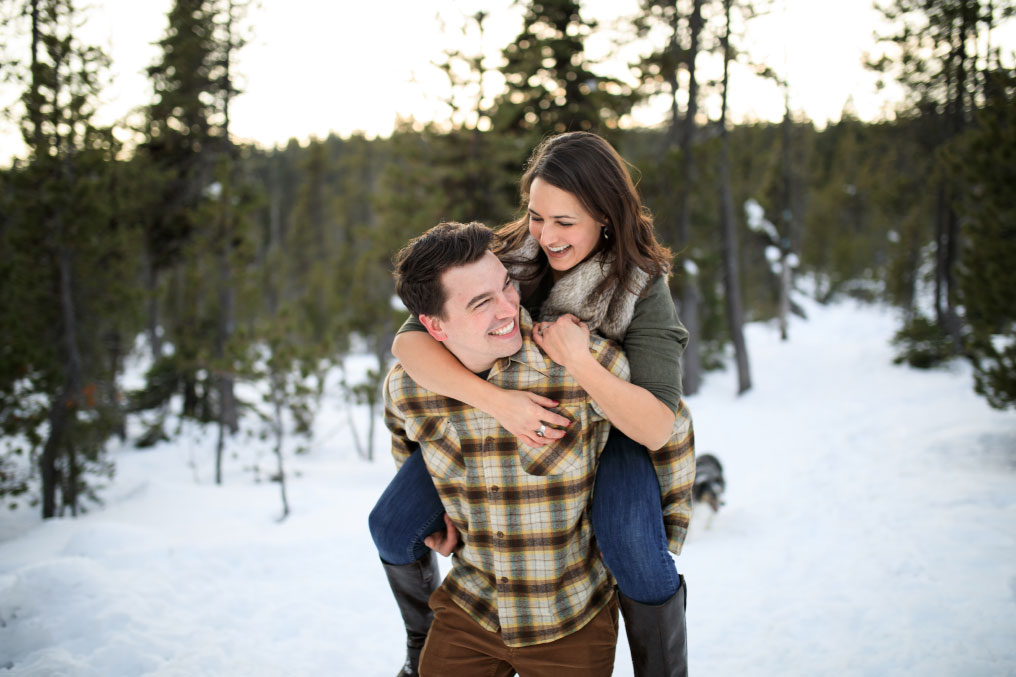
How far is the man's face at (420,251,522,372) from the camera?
2033mm

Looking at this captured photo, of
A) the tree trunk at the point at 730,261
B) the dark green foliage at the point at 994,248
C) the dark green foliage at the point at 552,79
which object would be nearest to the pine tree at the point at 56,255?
the dark green foliage at the point at 552,79

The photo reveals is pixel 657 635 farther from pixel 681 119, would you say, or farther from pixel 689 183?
pixel 681 119

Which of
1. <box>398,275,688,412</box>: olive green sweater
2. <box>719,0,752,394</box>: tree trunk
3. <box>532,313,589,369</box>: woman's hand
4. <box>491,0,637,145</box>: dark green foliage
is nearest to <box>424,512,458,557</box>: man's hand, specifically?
<box>532,313,589,369</box>: woman's hand

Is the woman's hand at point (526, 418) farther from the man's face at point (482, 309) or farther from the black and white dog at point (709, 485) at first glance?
the black and white dog at point (709, 485)

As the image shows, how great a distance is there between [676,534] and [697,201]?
15.1 m

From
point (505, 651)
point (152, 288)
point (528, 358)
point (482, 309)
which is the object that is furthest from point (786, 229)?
point (505, 651)

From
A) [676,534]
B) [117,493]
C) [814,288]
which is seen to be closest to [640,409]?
[676,534]

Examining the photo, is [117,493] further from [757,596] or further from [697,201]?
[697,201]

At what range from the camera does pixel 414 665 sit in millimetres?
2469

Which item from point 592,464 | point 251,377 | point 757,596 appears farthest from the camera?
point 251,377

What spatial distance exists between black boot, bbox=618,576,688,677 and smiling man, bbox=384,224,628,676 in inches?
3.9

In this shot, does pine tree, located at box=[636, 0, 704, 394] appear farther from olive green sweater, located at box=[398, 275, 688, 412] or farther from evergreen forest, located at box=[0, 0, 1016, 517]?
olive green sweater, located at box=[398, 275, 688, 412]

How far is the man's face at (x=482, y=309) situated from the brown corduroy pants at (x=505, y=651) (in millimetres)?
978

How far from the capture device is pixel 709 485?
516 cm
